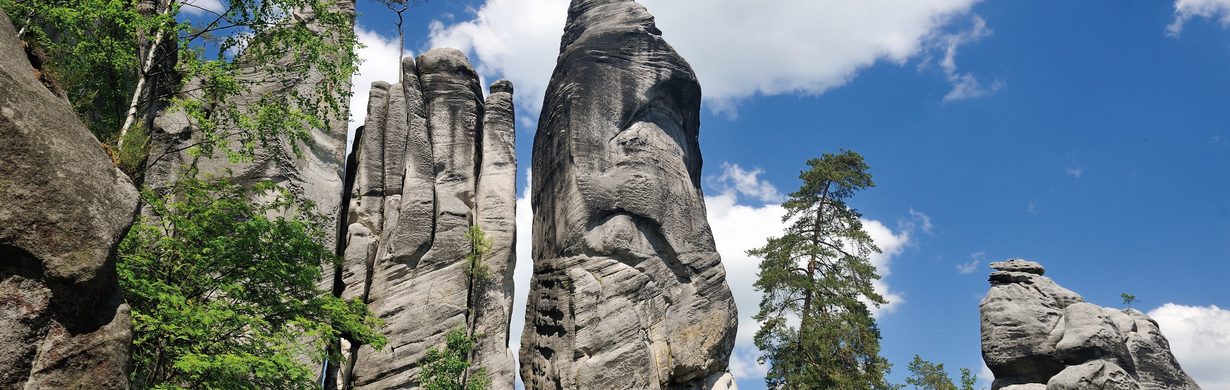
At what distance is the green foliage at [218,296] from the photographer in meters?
10.8

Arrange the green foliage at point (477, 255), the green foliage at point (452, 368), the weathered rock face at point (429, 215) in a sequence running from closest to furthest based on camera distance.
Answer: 1. the green foliage at point (452, 368)
2. the weathered rock face at point (429, 215)
3. the green foliage at point (477, 255)

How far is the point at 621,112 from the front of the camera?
24.3 m

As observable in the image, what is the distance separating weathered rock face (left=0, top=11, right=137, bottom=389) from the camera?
6703mm

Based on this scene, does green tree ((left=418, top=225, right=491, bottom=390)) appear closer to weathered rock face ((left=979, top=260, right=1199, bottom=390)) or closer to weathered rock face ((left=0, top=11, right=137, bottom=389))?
weathered rock face ((left=979, top=260, right=1199, bottom=390))

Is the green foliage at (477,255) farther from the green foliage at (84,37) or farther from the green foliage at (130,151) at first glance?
the green foliage at (130,151)

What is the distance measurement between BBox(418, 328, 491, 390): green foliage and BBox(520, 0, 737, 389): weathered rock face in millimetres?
1645

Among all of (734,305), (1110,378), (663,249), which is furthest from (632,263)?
(1110,378)

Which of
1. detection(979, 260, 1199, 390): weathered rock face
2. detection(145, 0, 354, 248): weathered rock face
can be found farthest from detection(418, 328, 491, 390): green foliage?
detection(979, 260, 1199, 390): weathered rock face

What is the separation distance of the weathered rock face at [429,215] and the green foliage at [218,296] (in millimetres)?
7611

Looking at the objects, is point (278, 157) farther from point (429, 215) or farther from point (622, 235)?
point (622, 235)

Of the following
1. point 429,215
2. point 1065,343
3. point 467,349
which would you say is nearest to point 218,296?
point 467,349

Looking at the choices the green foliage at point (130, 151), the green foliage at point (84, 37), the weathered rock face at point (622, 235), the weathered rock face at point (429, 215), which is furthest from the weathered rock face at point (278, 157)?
the green foliage at point (130, 151)

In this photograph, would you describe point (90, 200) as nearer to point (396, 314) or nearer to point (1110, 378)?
point (396, 314)

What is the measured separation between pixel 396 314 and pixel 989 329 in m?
13.8
